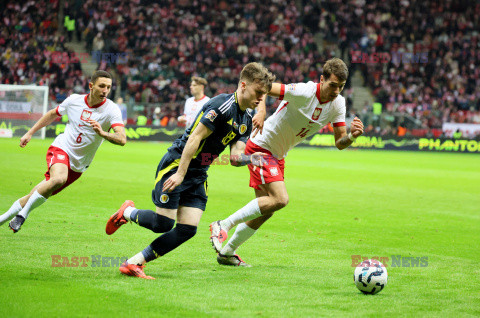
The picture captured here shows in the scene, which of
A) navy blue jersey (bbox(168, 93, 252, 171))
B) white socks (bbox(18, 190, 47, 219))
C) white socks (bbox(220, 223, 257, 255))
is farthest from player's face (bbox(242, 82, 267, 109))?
white socks (bbox(18, 190, 47, 219))

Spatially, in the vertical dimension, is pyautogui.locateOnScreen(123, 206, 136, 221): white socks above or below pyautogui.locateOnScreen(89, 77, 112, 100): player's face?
below

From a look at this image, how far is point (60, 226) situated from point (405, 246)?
4873 millimetres

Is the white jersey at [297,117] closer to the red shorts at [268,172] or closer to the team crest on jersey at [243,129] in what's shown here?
A: the red shorts at [268,172]

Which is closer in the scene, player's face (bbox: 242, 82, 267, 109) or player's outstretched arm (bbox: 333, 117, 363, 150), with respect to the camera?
player's face (bbox: 242, 82, 267, 109)

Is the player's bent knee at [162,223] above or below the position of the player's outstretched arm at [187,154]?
below

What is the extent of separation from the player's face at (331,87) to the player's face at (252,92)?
1.25 meters

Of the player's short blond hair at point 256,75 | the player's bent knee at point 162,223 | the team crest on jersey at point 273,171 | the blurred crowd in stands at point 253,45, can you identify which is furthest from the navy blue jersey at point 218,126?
the blurred crowd in stands at point 253,45

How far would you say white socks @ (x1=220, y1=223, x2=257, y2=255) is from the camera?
6797 mm

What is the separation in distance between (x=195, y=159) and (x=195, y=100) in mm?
9183

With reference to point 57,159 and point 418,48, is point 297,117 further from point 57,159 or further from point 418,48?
point 418,48

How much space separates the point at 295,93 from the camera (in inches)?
270

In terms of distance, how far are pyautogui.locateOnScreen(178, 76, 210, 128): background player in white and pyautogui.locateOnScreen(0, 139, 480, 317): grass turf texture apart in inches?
71.2

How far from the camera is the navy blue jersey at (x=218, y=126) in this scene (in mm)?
5648

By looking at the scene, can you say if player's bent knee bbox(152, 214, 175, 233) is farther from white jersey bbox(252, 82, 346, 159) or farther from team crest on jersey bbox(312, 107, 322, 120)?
team crest on jersey bbox(312, 107, 322, 120)
